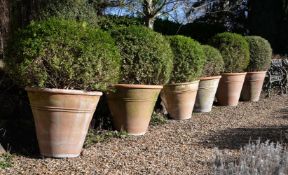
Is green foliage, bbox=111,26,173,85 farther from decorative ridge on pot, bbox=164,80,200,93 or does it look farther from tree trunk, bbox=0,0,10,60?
tree trunk, bbox=0,0,10,60

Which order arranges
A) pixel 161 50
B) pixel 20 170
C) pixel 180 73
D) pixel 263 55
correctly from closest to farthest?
pixel 20 170 < pixel 161 50 < pixel 180 73 < pixel 263 55

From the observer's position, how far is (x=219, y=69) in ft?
31.1

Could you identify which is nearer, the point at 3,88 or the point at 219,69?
the point at 3,88

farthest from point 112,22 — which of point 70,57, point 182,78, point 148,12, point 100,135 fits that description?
point 70,57

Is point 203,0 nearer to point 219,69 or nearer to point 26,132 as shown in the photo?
point 219,69

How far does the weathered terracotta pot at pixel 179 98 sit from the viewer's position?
7928 millimetres

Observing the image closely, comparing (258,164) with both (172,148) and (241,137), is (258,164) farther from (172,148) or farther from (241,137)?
(241,137)

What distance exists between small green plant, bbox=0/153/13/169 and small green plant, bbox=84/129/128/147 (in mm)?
1080

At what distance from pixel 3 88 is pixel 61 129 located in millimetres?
2214

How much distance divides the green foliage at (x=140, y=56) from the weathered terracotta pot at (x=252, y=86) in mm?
4780

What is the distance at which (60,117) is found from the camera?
507cm

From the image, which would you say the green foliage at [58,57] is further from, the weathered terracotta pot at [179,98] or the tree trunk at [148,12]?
the tree trunk at [148,12]

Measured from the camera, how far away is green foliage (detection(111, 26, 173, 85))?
6.59m

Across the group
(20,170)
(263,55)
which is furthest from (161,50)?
(263,55)
